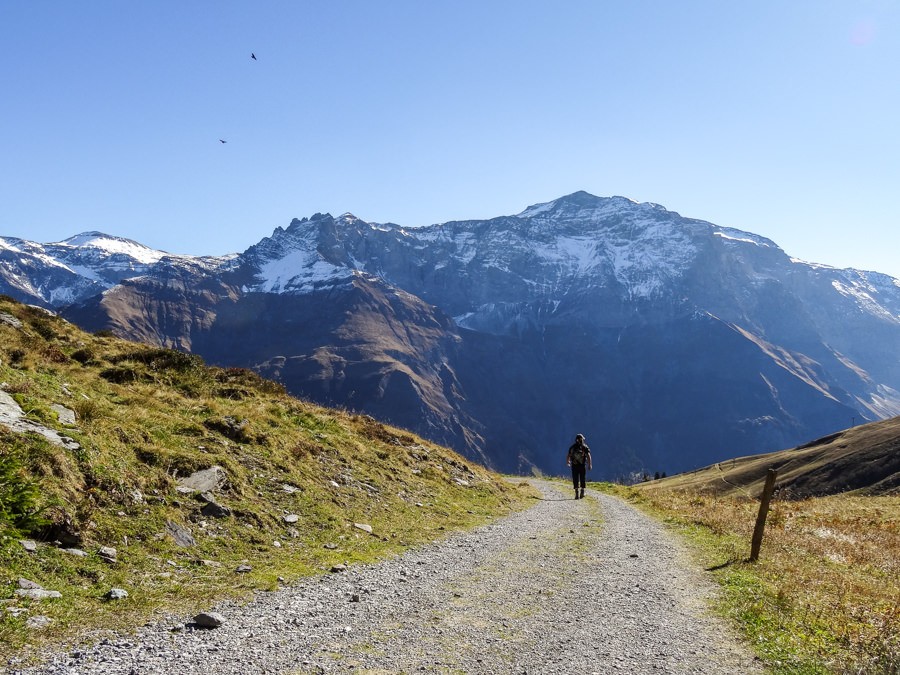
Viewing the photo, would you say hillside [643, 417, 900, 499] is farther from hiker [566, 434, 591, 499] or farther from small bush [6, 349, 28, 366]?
small bush [6, 349, 28, 366]

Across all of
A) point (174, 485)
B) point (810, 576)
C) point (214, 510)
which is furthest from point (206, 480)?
point (810, 576)

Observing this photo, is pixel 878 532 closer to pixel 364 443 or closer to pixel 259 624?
pixel 364 443

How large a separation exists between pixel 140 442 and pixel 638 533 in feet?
56.4

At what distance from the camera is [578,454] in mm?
34156

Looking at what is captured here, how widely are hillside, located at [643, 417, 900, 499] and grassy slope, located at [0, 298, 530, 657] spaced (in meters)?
56.1

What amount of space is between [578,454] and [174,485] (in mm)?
25324

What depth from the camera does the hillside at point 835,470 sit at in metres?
72.9

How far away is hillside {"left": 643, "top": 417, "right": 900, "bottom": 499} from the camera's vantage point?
7288cm

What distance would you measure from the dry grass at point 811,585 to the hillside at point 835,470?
45.2 meters

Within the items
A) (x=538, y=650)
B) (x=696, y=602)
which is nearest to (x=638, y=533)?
(x=696, y=602)

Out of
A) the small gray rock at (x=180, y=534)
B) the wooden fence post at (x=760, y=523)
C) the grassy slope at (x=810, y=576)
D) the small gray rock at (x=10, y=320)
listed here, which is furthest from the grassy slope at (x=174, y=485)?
the wooden fence post at (x=760, y=523)

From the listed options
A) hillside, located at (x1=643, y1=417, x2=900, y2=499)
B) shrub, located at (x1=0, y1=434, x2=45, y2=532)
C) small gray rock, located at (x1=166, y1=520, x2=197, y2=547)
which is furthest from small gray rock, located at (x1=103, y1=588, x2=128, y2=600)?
hillside, located at (x1=643, y1=417, x2=900, y2=499)

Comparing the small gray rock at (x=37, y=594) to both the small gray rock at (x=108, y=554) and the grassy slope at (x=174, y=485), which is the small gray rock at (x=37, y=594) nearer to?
the grassy slope at (x=174, y=485)

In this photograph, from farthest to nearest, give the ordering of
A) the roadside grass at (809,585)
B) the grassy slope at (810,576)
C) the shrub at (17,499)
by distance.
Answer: the shrub at (17,499)
the grassy slope at (810,576)
the roadside grass at (809,585)
